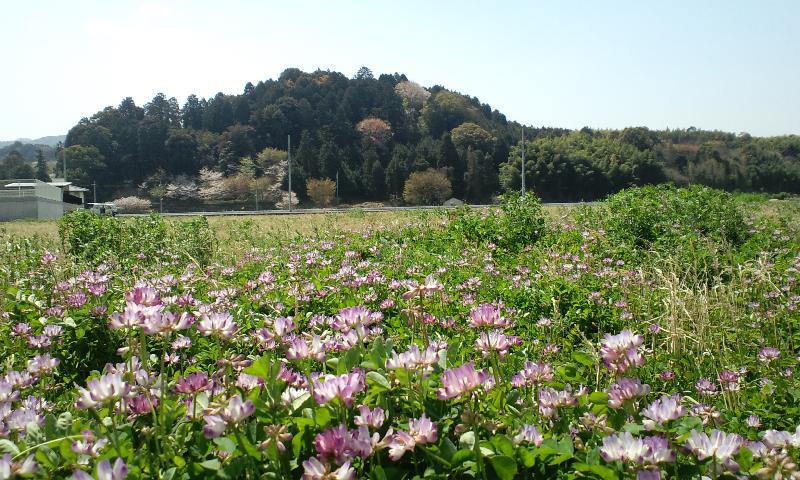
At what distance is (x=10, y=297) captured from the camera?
4.11 metres

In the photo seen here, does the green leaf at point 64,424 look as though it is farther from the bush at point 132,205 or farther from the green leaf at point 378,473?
the bush at point 132,205

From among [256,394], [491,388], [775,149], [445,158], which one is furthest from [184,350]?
[775,149]

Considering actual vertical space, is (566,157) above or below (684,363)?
above

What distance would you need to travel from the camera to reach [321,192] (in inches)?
2346

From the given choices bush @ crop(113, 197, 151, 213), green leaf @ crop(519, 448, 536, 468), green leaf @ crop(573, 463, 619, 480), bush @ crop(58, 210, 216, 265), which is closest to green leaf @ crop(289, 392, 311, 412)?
green leaf @ crop(519, 448, 536, 468)

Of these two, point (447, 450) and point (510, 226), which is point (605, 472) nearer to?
point (447, 450)

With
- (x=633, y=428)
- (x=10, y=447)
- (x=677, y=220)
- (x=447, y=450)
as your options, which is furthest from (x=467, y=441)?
(x=677, y=220)

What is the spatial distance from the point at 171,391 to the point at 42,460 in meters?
0.46

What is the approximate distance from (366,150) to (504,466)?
74.2 metres

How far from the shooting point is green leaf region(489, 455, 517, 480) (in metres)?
1.28

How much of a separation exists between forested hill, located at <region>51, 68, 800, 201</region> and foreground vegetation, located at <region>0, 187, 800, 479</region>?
51898mm

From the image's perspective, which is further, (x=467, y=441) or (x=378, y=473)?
(x=467, y=441)

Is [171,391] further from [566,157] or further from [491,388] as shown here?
[566,157]

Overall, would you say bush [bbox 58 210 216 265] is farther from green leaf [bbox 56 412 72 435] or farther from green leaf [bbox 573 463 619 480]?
green leaf [bbox 573 463 619 480]
